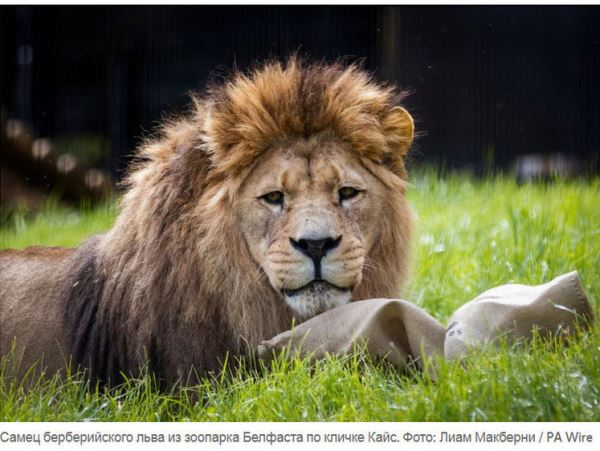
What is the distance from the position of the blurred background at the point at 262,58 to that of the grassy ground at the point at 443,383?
773mm

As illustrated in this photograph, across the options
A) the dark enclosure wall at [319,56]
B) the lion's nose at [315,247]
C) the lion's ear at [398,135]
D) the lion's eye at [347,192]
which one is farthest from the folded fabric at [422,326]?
the dark enclosure wall at [319,56]

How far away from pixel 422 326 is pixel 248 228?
0.51 m

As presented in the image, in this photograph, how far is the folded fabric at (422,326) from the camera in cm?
260

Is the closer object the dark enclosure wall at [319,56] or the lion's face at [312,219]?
the lion's face at [312,219]

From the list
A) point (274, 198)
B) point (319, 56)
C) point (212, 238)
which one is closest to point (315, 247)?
point (274, 198)

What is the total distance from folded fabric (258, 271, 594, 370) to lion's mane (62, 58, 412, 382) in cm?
16

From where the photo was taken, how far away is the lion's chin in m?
2.60

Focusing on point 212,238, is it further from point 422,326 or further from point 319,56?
point 319,56

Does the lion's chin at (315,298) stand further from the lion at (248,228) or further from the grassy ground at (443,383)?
the grassy ground at (443,383)

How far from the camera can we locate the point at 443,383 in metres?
2.27

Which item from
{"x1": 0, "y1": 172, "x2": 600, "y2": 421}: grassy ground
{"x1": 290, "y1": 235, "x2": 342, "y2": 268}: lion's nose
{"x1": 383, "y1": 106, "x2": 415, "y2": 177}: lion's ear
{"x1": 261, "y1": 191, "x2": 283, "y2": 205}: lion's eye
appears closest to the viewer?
{"x1": 0, "y1": 172, "x2": 600, "y2": 421}: grassy ground
